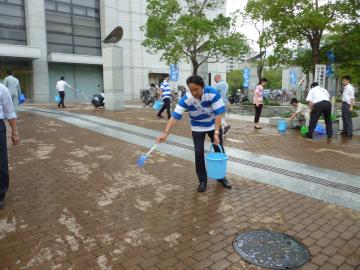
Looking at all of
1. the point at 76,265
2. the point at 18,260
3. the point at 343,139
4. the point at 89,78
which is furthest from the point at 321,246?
the point at 89,78

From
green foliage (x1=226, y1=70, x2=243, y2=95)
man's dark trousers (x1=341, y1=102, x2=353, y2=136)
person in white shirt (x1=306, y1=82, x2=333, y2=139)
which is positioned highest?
green foliage (x1=226, y1=70, x2=243, y2=95)

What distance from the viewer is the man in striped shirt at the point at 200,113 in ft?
14.6

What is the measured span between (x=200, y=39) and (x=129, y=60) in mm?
14557

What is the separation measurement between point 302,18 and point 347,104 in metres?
5.50

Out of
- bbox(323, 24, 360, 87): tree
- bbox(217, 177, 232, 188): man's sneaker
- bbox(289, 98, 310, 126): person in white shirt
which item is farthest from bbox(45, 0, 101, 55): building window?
bbox(217, 177, 232, 188): man's sneaker

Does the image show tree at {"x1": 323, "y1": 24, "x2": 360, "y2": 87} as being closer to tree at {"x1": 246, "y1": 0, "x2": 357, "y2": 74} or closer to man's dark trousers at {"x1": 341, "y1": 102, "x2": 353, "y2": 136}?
tree at {"x1": 246, "y1": 0, "x2": 357, "y2": 74}

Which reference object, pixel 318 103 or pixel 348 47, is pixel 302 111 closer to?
pixel 318 103

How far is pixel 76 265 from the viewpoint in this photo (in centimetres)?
294

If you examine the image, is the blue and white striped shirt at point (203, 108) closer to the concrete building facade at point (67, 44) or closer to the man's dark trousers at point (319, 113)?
the man's dark trousers at point (319, 113)

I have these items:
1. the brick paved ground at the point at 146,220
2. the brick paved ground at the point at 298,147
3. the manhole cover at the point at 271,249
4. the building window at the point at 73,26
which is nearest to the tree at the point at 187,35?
the brick paved ground at the point at 298,147

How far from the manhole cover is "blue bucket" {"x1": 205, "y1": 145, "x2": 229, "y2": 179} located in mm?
1380

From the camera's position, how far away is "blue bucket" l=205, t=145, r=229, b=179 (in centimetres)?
477

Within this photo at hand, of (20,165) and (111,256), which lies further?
(20,165)

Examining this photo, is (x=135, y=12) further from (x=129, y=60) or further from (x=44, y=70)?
(x=44, y=70)
